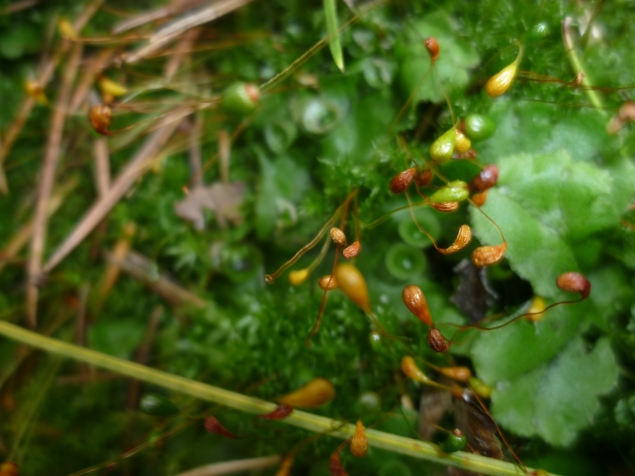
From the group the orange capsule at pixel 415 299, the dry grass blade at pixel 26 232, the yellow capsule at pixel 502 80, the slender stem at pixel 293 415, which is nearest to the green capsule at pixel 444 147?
the yellow capsule at pixel 502 80

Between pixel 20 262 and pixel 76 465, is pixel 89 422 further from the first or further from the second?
pixel 20 262

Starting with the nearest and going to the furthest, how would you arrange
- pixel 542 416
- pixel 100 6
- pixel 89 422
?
pixel 542 416
pixel 89 422
pixel 100 6

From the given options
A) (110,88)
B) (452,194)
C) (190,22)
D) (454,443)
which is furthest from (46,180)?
(454,443)

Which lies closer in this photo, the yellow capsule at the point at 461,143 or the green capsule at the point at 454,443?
the green capsule at the point at 454,443

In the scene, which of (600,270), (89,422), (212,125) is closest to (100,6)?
(212,125)

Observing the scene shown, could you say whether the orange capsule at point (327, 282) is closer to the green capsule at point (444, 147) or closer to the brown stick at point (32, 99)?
the green capsule at point (444, 147)
